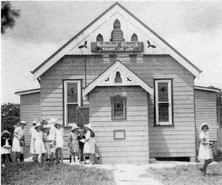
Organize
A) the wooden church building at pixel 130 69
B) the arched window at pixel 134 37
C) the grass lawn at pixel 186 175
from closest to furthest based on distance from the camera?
the grass lawn at pixel 186 175
the wooden church building at pixel 130 69
the arched window at pixel 134 37

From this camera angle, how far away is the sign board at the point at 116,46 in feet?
46.6

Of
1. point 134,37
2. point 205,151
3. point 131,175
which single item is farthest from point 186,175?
point 134,37

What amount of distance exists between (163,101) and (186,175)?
4883 mm

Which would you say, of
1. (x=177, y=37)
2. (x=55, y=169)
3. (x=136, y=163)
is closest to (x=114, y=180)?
(x=55, y=169)

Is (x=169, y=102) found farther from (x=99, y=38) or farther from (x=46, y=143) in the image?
(x=46, y=143)

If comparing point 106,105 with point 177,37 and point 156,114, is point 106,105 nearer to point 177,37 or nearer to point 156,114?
point 156,114

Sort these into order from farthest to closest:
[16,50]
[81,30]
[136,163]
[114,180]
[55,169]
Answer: [81,30] < [136,163] < [16,50] < [55,169] < [114,180]

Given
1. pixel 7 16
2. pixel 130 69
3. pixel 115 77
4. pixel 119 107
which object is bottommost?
pixel 119 107

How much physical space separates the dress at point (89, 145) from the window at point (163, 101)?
3.31 meters

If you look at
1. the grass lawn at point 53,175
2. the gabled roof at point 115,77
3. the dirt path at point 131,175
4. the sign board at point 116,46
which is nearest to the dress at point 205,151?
the dirt path at point 131,175

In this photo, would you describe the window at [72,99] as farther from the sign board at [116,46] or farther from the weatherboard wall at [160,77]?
the sign board at [116,46]

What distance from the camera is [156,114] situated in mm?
14594

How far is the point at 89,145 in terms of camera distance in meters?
12.6

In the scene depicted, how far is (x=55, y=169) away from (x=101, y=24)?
6.31 meters
